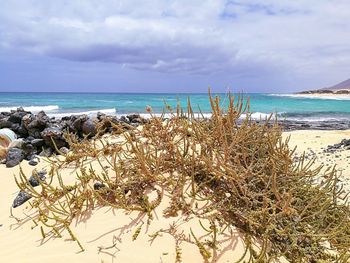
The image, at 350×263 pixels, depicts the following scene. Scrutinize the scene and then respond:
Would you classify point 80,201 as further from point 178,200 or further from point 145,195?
point 178,200

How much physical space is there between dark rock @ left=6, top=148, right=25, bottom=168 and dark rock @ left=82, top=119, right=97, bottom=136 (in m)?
1.16

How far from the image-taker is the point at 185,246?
9.96 ft

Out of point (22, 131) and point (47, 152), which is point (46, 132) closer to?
point (47, 152)

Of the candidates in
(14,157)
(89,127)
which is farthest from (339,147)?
(14,157)

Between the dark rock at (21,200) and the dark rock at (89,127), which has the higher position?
the dark rock at (89,127)

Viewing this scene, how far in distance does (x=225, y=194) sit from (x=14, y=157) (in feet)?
14.8

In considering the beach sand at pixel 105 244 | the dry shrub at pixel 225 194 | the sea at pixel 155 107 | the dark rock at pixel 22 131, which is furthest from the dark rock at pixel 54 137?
the beach sand at pixel 105 244

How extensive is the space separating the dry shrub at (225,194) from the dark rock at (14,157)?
2.83m

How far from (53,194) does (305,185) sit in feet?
8.67

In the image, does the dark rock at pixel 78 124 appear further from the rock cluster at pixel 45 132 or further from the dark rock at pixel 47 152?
the dark rock at pixel 47 152

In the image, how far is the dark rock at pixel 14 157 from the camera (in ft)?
21.4

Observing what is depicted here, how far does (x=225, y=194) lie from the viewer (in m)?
3.45

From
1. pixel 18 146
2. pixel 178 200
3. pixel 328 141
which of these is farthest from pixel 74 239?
pixel 328 141

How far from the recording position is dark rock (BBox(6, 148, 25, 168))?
6527 millimetres
